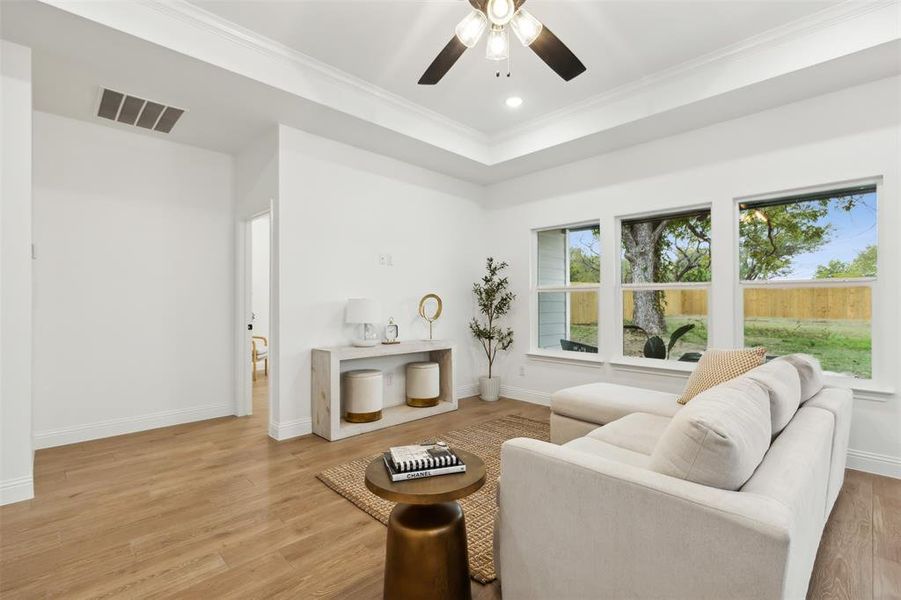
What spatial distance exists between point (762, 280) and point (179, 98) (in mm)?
4866

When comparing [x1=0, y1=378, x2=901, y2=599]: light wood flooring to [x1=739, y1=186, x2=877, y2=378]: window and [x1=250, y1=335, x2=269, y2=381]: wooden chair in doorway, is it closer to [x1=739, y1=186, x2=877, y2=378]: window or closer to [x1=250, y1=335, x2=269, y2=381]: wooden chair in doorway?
[x1=739, y1=186, x2=877, y2=378]: window

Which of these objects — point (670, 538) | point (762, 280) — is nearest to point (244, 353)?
point (670, 538)

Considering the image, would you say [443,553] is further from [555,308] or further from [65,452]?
[555,308]

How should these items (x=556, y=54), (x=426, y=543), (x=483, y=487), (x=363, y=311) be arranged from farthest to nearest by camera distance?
(x=363, y=311), (x=483, y=487), (x=556, y=54), (x=426, y=543)

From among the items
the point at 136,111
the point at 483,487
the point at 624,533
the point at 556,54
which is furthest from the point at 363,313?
the point at 624,533

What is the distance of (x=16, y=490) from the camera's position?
259 centimetres

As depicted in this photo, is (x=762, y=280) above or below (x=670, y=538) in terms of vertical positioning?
above

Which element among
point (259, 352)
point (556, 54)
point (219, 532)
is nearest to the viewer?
point (219, 532)

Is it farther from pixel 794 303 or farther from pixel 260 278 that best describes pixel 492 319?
pixel 260 278

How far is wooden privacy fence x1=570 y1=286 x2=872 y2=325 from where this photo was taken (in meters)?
3.23

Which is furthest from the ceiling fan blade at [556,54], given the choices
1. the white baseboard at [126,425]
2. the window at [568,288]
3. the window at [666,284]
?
the white baseboard at [126,425]

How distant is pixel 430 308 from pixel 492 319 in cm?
92

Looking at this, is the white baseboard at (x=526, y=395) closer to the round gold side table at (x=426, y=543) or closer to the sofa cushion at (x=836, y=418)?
the sofa cushion at (x=836, y=418)

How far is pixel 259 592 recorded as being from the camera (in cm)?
181
